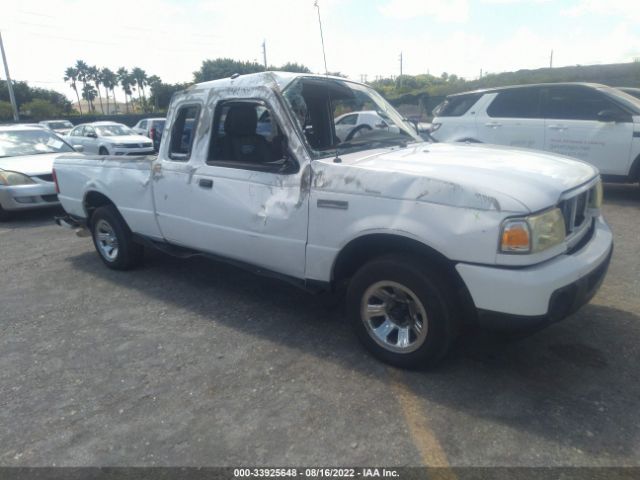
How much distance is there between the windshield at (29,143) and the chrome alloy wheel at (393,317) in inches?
333

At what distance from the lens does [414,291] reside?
297cm

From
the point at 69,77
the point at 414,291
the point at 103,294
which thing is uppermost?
the point at 69,77

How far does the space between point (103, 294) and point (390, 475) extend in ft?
11.9

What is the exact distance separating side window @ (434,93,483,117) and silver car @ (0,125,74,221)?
724 centimetres

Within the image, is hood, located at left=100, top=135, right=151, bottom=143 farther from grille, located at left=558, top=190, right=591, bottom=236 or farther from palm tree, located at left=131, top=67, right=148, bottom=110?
palm tree, located at left=131, top=67, right=148, bottom=110

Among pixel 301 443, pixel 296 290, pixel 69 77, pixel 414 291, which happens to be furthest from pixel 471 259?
pixel 69 77

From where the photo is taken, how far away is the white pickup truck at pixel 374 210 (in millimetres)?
2701

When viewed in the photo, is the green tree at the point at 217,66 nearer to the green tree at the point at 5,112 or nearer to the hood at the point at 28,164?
the green tree at the point at 5,112

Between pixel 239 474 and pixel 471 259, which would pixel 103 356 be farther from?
pixel 471 259

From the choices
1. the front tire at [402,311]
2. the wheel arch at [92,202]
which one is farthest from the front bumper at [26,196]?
the front tire at [402,311]

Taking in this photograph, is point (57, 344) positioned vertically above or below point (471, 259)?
below

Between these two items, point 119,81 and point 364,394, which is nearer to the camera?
point 364,394

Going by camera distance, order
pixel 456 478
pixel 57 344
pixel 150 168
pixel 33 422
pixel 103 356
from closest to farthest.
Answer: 1. pixel 456 478
2. pixel 33 422
3. pixel 103 356
4. pixel 57 344
5. pixel 150 168

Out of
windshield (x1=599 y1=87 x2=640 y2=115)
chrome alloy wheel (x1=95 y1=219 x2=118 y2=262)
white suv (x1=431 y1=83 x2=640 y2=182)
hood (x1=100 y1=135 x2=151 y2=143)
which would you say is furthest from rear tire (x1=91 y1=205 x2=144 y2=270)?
hood (x1=100 y1=135 x2=151 y2=143)
